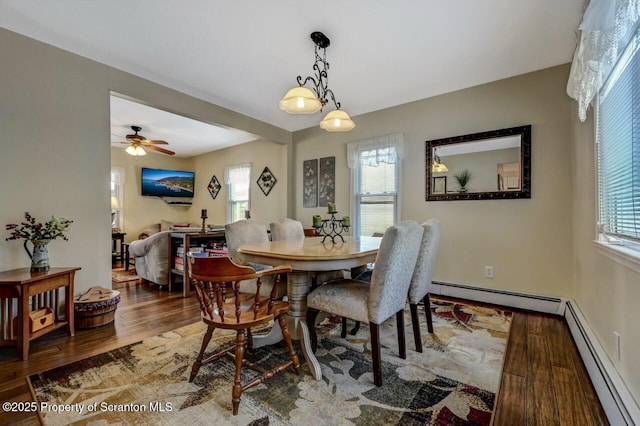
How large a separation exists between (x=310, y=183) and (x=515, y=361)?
3603mm

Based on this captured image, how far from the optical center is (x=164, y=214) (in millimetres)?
6996

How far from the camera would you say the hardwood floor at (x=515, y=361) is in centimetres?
145

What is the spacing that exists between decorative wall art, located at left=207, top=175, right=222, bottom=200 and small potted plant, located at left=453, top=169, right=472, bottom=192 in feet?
16.8

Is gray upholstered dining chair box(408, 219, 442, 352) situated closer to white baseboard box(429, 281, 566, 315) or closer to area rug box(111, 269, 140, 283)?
white baseboard box(429, 281, 566, 315)

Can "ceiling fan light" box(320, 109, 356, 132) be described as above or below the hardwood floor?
above

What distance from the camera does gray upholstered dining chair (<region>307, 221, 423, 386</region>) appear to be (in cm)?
163

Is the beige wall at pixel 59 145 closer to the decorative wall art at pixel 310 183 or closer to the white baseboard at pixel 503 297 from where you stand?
the decorative wall art at pixel 310 183

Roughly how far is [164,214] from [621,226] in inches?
305

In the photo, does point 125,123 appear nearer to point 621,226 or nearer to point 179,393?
point 179,393

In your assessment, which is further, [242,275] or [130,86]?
[130,86]

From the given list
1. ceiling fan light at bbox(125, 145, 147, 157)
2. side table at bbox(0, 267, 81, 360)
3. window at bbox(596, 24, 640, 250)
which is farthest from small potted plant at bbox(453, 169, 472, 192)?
ceiling fan light at bbox(125, 145, 147, 157)

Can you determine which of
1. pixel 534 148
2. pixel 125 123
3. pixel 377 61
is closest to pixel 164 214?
pixel 125 123

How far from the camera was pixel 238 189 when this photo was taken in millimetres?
6227

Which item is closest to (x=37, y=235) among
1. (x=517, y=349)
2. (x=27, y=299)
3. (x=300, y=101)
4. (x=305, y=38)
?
(x=27, y=299)
